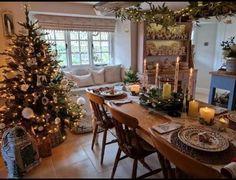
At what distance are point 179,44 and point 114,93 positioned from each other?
2904mm

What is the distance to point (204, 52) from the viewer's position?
13.6 feet

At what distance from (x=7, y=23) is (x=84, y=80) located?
172 cm

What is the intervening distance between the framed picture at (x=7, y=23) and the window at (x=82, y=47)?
2.75ft

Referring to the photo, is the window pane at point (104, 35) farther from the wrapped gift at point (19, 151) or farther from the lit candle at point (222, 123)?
the lit candle at point (222, 123)

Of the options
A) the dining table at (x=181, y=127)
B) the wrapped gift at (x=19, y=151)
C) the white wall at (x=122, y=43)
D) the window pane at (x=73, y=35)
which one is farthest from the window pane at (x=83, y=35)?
the wrapped gift at (x=19, y=151)

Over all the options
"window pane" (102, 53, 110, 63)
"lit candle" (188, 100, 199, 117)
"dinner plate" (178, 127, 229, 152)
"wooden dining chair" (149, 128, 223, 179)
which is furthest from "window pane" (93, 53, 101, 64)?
"wooden dining chair" (149, 128, 223, 179)

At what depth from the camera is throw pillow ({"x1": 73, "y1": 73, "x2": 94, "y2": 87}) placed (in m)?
3.92

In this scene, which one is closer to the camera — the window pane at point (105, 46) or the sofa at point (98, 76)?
the sofa at point (98, 76)

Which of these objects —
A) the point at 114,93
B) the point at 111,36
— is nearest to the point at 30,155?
the point at 114,93

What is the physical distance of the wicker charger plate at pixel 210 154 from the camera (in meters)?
1.01

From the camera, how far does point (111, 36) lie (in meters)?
4.52

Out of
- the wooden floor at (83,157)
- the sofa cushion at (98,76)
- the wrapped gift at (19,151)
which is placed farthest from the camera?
the sofa cushion at (98,76)

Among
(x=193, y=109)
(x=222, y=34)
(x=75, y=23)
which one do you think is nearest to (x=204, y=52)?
(x=222, y=34)

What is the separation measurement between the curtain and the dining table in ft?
7.82
